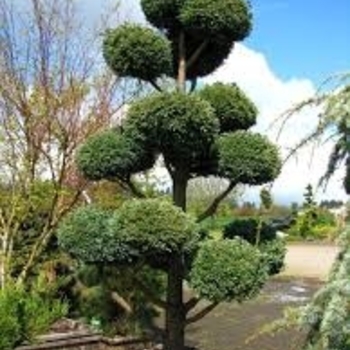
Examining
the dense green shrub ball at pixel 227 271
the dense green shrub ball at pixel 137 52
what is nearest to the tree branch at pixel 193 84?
the dense green shrub ball at pixel 137 52

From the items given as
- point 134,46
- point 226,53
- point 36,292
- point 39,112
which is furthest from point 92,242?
point 39,112

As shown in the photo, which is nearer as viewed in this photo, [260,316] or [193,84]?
[193,84]

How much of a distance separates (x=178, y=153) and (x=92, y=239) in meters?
0.88

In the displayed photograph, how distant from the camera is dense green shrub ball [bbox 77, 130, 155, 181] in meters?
5.96

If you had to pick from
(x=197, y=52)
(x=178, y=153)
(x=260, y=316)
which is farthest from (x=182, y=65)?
(x=260, y=316)

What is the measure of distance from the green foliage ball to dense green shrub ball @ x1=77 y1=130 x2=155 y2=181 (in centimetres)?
10

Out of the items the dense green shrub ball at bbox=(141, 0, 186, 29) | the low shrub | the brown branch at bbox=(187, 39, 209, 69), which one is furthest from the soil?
the dense green shrub ball at bbox=(141, 0, 186, 29)

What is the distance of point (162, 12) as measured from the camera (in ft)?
20.6

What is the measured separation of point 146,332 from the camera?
841 centimetres

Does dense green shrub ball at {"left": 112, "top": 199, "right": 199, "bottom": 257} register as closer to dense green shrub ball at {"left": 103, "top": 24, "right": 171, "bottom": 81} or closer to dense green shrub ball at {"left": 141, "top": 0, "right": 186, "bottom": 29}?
dense green shrub ball at {"left": 103, "top": 24, "right": 171, "bottom": 81}

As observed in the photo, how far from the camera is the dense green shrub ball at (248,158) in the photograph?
5891 millimetres

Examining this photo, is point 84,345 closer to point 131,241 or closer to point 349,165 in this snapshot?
point 131,241

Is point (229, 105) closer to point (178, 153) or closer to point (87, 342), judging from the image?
point (178, 153)

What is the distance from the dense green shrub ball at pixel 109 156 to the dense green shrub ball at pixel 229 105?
60 cm
